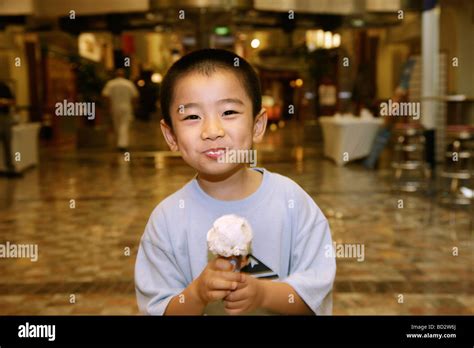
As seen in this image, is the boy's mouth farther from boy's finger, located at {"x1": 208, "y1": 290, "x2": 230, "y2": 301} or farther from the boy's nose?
boy's finger, located at {"x1": 208, "y1": 290, "x2": 230, "y2": 301}

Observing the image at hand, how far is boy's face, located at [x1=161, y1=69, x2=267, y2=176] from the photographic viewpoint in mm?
1079

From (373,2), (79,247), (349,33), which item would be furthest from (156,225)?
(349,33)

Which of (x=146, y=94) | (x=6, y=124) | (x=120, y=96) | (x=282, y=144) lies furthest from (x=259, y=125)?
(x=146, y=94)

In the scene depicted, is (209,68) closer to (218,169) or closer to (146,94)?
(218,169)

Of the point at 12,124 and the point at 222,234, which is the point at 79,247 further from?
the point at 12,124

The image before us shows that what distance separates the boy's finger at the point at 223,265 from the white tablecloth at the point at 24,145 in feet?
24.3

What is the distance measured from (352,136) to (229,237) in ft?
26.4

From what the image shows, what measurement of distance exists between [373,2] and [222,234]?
9.35 metres

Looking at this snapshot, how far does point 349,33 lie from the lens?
39.0ft

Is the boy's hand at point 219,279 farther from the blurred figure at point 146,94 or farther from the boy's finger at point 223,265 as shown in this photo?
the blurred figure at point 146,94

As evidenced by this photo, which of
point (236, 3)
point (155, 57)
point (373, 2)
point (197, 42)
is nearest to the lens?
point (373, 2)

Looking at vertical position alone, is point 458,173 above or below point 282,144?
above

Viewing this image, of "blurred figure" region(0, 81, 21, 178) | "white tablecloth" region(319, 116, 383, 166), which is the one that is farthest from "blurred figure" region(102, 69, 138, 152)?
"white tablecloth" region(319, 116, 383, 166)

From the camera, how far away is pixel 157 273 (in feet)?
3.65
